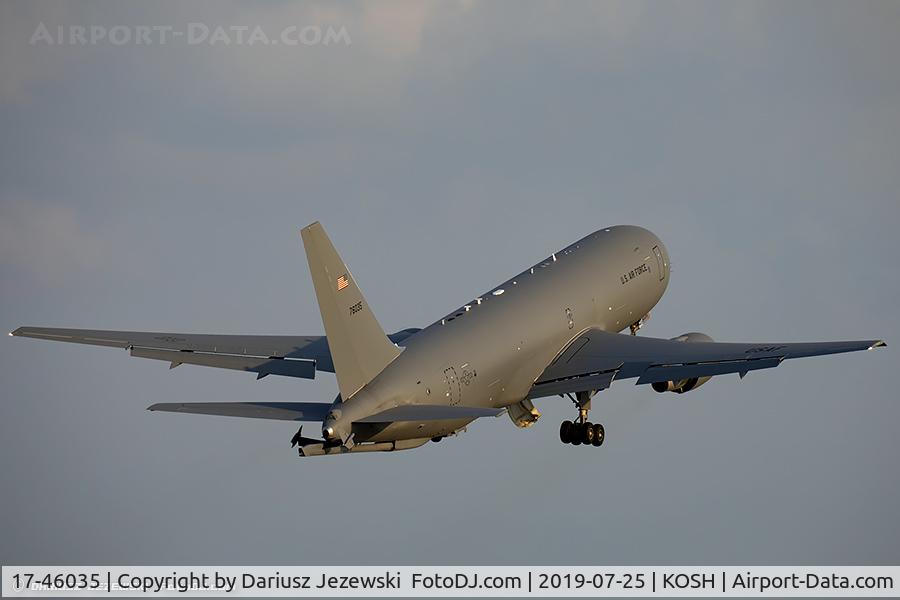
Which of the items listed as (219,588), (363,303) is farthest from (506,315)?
(219,588)

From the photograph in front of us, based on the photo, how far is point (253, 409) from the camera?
214 ft

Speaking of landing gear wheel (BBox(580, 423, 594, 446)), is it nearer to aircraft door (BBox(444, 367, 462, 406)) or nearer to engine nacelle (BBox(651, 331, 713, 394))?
engine nacelle (BBox(651, 331, 713, 394))

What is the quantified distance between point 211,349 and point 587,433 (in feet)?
45.3

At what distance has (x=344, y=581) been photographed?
222ft

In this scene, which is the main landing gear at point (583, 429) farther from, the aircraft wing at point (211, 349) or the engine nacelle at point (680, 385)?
the aircraft wing at point (211, 349)

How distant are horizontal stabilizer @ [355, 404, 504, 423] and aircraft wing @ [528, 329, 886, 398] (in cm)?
946

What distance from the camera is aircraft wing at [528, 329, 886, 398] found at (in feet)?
237

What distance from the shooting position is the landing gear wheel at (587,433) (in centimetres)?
7844

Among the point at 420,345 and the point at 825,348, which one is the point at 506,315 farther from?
the point at 825,348

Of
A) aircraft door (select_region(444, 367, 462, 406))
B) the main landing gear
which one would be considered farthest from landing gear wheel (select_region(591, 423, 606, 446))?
aircraft door (select_region(444, 367, 462, 406))

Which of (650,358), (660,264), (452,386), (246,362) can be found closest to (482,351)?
(452,386)

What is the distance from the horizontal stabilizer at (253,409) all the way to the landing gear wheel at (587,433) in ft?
47.4

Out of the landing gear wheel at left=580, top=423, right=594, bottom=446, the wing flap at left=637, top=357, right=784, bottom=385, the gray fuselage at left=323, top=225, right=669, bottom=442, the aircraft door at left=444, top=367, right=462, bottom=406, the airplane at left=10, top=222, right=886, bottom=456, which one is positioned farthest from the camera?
the landing gear wheel at left=580, top=423, right=594, bottom=446

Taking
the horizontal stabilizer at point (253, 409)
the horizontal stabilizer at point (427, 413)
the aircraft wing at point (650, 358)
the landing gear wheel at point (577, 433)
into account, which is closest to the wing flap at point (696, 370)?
the aircraft wing at point (650, 358)
